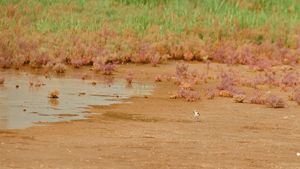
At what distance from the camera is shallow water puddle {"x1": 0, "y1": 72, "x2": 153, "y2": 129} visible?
13391 millimetres

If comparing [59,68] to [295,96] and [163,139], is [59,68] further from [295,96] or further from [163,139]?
[163,139]

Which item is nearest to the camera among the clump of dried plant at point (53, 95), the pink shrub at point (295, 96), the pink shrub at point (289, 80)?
the clump of dried plant at point (53, 95)

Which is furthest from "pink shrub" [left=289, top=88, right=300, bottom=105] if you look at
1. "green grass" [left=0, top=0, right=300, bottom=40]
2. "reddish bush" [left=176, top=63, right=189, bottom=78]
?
"green grass" [left=0, top=0, right=300, bottom=40]

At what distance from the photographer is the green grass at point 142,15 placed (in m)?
25.0

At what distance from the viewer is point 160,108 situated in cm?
1536

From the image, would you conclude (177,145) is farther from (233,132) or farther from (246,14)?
(246,14)

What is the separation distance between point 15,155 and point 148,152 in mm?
1870

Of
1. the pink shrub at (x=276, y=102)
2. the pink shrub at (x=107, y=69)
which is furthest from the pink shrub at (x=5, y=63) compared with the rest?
the pink shrub at (x=276, y=102)

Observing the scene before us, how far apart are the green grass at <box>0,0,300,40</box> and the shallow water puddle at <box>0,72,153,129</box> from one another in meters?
Result: 6.01

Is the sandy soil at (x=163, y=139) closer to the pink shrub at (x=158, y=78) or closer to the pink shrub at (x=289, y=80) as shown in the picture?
the pink shrub at (x=158, y=78)

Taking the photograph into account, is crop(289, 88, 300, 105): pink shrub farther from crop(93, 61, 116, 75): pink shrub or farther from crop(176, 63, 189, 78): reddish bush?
crop(93, 61, 116, 75): pink shrub

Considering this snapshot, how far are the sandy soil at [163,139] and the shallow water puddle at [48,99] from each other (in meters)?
0.46

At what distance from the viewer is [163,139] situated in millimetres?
11977

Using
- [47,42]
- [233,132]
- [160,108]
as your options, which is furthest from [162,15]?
[233,132]
